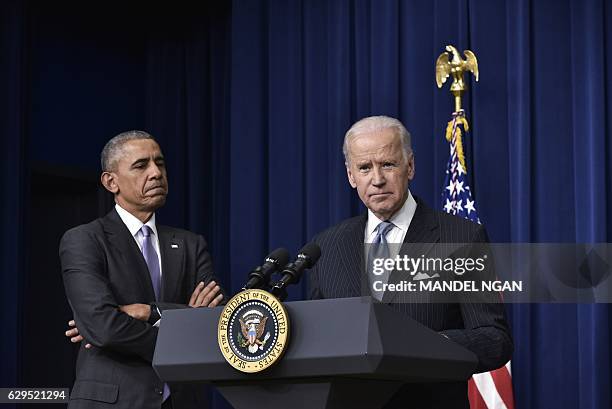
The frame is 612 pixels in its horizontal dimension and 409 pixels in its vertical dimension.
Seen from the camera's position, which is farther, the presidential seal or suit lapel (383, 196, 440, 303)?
suit lapel (383, 196, 440, 303)

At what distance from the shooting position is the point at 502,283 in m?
5.07

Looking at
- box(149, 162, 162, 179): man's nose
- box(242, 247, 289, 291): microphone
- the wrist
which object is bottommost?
the wrist

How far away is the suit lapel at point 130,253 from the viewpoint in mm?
3564

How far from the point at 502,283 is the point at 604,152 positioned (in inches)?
32.8

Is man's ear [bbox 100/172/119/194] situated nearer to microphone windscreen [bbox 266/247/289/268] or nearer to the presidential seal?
microphone windscreen [bbox 266/247/289/268]

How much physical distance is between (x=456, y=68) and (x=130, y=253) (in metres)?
2.22

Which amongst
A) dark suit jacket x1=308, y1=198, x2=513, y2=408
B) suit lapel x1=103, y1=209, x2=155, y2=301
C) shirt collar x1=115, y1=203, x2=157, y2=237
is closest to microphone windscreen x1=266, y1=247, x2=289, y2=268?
dark suit jacket x1=308, y1=198, x2=513, y2=408

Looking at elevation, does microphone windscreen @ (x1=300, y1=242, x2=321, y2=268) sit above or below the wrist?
above

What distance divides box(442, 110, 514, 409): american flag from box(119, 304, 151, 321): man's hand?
5.74ft

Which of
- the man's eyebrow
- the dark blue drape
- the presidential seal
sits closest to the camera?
the presidential seal

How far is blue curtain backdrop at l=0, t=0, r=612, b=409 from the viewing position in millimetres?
4922

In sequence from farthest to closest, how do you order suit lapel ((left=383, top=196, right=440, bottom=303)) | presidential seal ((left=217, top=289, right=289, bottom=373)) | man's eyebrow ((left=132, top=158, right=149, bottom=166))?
man's eyebrow ((left=132, top=158, right=149, bottom=166))
suit lapel ((left=383, top=196, right=440, bottom=303))
presidential seal ((left=217, top=289, right=289, bottom=373))

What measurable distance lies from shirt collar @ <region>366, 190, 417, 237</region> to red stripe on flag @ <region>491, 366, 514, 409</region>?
2113 mm

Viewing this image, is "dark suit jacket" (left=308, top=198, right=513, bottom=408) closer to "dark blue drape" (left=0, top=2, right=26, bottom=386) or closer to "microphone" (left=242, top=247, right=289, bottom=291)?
"microphone" (left=242, top=247, right=289, bottom=291)
